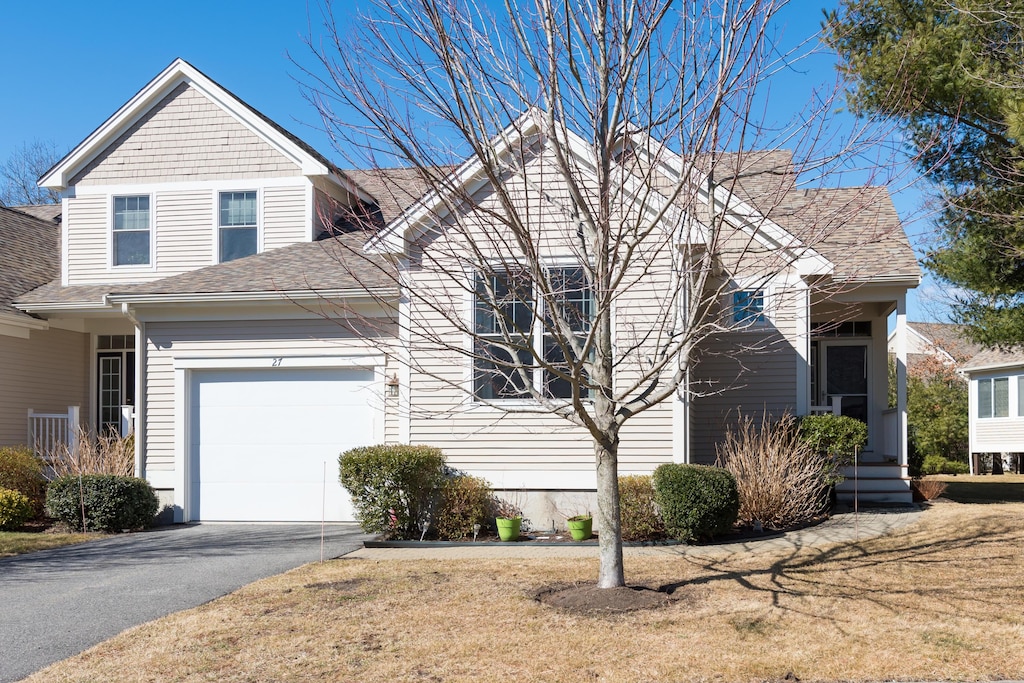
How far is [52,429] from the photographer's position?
16688mm

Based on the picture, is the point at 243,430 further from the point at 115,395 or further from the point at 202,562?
the point at 115,395

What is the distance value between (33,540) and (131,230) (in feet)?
22.0

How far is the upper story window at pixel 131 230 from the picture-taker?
17.0 meters

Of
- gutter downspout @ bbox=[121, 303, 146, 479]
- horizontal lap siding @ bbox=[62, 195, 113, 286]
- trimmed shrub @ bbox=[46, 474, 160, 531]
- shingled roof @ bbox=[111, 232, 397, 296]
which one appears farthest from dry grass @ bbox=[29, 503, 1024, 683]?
horizontal lap siding @ bbox=[62, 195, 113, 286]

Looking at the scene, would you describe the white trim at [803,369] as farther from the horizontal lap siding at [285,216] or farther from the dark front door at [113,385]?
the dark front door at [113,385]

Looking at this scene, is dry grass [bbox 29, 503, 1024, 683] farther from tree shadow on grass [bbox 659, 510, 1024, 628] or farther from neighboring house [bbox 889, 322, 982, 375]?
neighboring house [bbox 889, 322, 982, 375]

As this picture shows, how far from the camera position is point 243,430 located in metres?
14.2

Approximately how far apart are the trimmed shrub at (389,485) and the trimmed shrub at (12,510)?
512 centimetres

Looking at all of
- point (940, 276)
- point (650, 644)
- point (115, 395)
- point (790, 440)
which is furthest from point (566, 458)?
point (115, 395)

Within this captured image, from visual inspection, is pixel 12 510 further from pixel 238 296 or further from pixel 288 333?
pixel 288 333

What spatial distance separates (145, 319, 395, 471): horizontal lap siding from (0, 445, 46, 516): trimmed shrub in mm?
1777

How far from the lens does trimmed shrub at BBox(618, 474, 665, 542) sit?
37.7ft

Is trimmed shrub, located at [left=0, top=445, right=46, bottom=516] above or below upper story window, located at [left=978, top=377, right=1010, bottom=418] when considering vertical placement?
below

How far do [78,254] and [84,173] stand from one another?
1.51 metres
